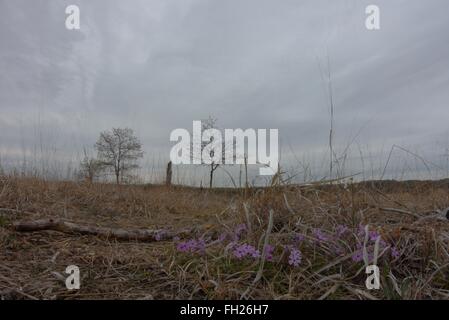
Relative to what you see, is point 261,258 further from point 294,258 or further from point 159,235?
point 159,235

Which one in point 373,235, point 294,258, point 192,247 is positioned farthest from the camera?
point 192,247

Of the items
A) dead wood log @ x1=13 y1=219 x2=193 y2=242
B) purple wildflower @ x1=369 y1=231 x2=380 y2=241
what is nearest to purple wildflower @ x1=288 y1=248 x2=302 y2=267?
purple wildflower @ x1=369 y1=231 x2=380 y2=241

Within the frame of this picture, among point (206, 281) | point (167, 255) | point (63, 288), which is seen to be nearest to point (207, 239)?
point (167, 255)

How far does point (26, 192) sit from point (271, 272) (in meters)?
3.16

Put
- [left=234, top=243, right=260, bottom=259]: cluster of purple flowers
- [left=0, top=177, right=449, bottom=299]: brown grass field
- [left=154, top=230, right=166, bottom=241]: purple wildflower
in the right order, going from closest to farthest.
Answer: [left=0, top=177, right=449, bottom=299]: brown grass field → [left=234, top=243, right=260, bottom=259]: cluster of purple flowers → [left=154, top=230, right=166, bottom=241]: purple wildflower

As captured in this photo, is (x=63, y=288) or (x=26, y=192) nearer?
(x=63, y=288)

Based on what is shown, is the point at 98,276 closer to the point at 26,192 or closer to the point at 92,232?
the point at 92,232

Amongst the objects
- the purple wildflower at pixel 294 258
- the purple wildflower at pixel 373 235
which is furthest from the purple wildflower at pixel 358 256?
the purple wildflower at pixel 294 258

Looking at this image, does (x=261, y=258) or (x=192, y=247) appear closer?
(x=261, y=258)

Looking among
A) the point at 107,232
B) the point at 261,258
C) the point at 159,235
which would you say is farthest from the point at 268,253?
the point at 107,232

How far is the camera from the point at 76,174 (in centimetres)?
587

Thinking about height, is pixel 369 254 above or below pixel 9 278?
above

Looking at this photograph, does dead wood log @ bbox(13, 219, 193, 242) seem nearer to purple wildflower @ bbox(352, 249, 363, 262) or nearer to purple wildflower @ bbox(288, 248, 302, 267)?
purple wildflower @ bbox(288, 248, 302, 267)
